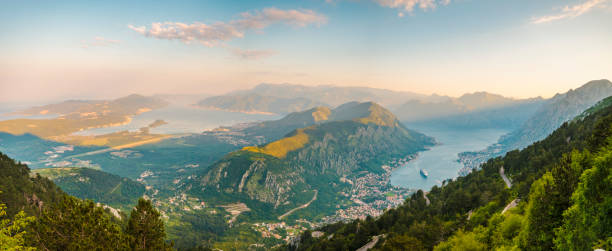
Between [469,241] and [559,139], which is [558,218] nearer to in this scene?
[469,241]

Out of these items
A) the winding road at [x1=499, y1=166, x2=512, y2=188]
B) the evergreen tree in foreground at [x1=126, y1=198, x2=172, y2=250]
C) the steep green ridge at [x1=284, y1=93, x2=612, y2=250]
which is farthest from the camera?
the winding road at [x1=499, y1=166, x2=512, y2=188]

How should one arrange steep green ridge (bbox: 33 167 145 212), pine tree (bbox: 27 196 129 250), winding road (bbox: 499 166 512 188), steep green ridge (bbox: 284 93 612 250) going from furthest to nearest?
steep green ridge (bbox: 33 167 145 212) < winding road (bbox: 499 166 512 188) < pine tree (bbox: 27 196 129 250) < steep green ridge (bbox: 284 93 612 250)

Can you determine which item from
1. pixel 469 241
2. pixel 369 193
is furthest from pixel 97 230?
pixel 369 193

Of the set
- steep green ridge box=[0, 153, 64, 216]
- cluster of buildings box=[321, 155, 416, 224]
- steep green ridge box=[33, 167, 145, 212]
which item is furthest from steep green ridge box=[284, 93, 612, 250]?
steep green ridge box=[33, 167, 145, 212]

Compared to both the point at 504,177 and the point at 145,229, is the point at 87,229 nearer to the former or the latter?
the point at 145,229

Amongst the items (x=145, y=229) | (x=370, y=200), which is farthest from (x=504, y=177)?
(x=370, y=200)

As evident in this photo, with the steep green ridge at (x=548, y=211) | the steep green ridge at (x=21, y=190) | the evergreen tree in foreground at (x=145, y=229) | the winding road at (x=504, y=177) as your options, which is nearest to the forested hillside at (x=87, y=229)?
the evergreen tree in foreground at (x=145, y=229)

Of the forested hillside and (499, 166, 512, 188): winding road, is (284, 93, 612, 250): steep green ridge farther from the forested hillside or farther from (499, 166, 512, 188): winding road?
the forested hillside
